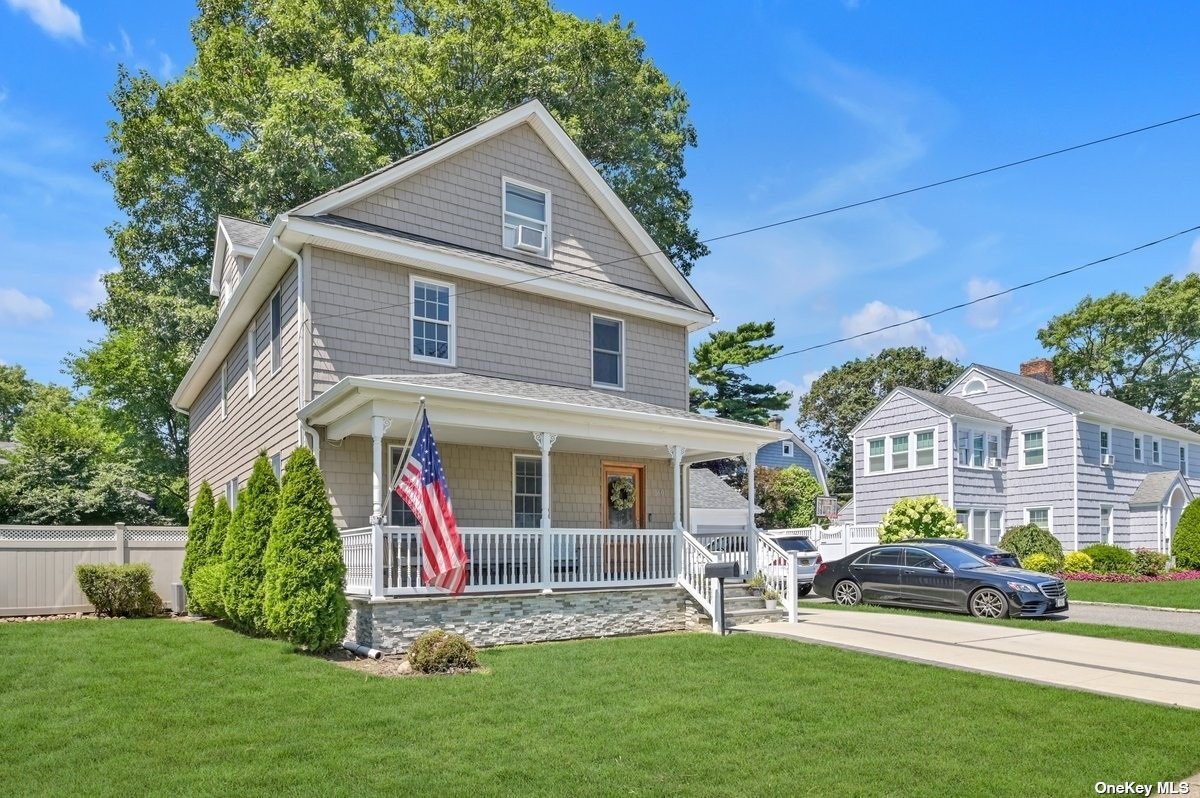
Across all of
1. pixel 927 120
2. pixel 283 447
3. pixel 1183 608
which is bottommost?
pixel 1183 608

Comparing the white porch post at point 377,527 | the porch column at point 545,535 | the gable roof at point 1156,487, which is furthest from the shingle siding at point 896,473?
the white porch post at point 377,527

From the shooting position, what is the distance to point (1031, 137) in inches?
504

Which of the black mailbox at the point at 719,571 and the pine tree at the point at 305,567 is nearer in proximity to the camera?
the pine tree at the point at 305,567

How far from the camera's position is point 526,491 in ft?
52.5

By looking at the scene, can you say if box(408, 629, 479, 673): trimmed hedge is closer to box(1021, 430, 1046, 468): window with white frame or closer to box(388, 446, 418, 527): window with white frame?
box(388, 446, 418, 527): window with white frame

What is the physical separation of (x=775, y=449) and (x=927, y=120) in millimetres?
30571

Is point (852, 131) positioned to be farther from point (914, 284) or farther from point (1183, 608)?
point (1183, 608)

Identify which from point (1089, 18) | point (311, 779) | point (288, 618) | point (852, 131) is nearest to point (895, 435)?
point (852, 131)

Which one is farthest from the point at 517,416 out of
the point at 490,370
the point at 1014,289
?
the point at 1014,289

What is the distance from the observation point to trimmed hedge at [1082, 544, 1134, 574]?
2608 centimetres

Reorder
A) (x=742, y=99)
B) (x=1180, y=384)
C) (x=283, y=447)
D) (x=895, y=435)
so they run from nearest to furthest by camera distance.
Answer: (x=283, y=447) → (x=742, y=99) → (x=895, y=435) → (x=1180, y=384)

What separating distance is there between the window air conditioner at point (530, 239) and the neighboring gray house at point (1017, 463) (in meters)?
18.5

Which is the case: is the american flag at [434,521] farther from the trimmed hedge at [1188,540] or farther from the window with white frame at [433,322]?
the trimmed hedge at [1188,540]

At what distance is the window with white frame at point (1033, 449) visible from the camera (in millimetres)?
31766
